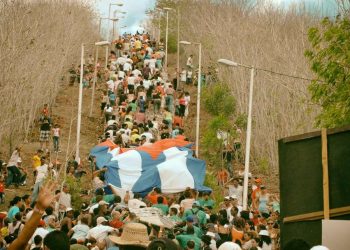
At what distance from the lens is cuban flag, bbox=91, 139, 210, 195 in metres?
27.3

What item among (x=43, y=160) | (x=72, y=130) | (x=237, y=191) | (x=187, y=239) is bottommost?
(x=187, y=239)

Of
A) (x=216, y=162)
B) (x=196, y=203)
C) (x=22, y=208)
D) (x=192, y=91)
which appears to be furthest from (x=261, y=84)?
(x=22, y=208)

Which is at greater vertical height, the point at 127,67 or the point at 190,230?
the point at 127,67

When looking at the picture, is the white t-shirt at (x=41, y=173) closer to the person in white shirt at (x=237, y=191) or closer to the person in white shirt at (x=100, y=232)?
the person in white shirt at (x=237, y=191)

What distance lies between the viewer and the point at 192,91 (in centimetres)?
5578

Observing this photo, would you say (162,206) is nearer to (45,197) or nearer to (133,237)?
(133,237)

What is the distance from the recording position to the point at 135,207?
21047 mm

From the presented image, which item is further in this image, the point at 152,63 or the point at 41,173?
the point at 152,63

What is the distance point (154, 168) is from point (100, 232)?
1115 centimetres

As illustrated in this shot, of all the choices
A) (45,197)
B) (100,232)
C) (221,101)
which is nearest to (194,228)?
(100,232)

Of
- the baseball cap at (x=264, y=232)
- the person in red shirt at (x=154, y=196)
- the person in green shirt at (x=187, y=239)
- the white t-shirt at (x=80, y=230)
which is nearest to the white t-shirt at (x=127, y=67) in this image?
the person in red shirt at (x=154, y=196)

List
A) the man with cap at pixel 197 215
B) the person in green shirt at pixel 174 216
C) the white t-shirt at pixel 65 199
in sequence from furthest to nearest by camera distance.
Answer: the white t-shirt at pixel 65 199
the man with cap at pixel 197 215
the person in green shirt at pixel 174 216

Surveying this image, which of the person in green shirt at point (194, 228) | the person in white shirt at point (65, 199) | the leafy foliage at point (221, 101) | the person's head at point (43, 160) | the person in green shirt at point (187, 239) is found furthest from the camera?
the leafy foliage at point (221, 101)

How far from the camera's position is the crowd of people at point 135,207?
8.15 meters
